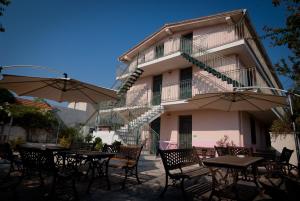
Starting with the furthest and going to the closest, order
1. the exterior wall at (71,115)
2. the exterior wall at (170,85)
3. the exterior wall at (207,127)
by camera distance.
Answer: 1. the exterior wall at (71,115)
2. the exterior wall at (170,85)
3. the exterior wall at (207,127)

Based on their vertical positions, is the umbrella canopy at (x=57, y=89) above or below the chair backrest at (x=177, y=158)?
above

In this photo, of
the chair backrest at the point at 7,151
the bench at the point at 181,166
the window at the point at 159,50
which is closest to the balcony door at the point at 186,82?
the window at the point at 159,50

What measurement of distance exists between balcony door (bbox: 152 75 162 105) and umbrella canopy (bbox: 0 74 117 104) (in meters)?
8.53

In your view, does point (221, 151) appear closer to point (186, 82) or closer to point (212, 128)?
point (212, 128)

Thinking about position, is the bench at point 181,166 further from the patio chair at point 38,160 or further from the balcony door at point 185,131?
the balcony door at point 185,131

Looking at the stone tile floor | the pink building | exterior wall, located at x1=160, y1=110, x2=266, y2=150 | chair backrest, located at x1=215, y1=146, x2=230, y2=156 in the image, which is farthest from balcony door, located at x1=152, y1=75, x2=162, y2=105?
the stone tile floor

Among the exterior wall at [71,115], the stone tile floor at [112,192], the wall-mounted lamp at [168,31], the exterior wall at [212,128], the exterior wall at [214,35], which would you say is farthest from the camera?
the exterior wall at [71,115]

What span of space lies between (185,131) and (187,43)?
22.5 ft

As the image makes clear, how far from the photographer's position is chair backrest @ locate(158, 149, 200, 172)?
4078mm

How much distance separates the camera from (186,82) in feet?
44.6

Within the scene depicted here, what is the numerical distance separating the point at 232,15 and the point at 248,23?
6.20ft

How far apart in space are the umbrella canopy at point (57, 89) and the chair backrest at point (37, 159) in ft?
7.99

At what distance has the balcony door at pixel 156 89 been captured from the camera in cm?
1526

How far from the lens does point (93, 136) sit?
38.2 feet
